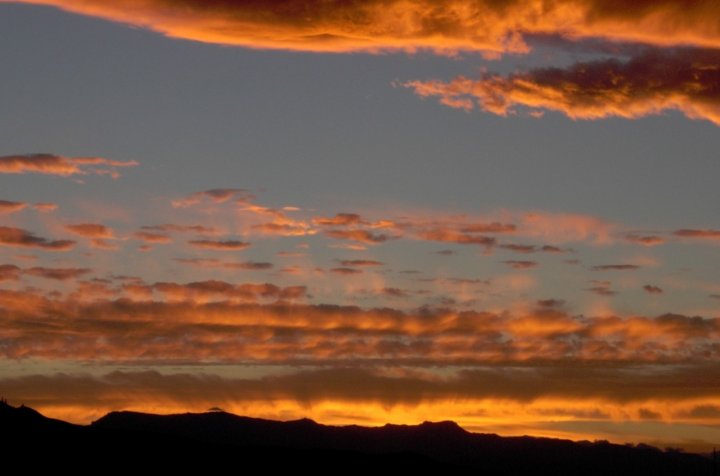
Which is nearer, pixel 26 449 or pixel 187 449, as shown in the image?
pixel 26 449

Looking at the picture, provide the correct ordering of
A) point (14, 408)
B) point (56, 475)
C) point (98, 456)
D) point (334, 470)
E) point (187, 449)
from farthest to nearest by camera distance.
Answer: point (334, 470) → point (187, 449) → point (14, 408) → point (98, 456) → point (56, 475)

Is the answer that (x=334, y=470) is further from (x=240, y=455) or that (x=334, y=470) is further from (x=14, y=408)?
(x=14, y=408)

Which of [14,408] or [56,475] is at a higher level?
[14,408]

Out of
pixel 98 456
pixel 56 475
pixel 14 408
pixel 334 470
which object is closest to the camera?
pixel 56 475

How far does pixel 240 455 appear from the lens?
18812cm

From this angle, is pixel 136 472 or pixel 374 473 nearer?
pixel 136 472

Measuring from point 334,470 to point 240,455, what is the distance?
17288 millimetres

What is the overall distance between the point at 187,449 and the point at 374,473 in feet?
119

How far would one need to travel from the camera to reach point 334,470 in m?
196

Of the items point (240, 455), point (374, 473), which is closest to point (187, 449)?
point (240, 455)

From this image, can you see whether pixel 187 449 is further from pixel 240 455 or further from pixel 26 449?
pixel 26 449

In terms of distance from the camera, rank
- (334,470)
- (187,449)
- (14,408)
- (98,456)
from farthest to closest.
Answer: (334,470) < (187,449) < (14,408) < (98,456)

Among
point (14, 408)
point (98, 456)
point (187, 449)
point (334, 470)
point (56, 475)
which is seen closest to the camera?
point (56, 475)

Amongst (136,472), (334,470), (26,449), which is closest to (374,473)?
(334,470)
